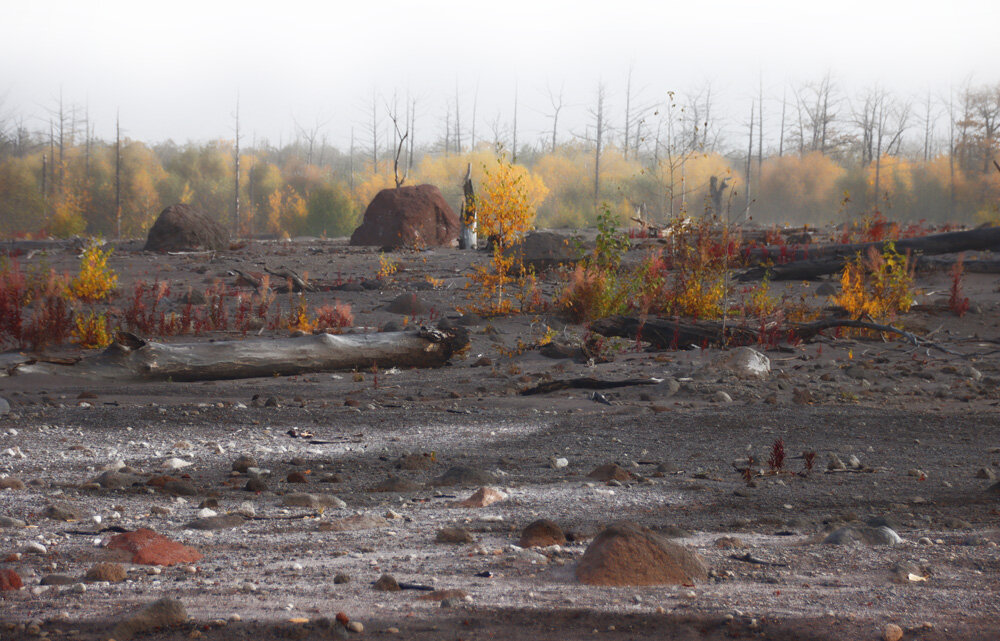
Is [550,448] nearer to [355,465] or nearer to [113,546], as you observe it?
[355,465]

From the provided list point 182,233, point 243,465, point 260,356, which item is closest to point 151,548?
point 243,465

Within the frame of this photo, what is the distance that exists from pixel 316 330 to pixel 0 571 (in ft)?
26.7

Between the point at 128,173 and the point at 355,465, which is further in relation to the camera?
the point at 128,173

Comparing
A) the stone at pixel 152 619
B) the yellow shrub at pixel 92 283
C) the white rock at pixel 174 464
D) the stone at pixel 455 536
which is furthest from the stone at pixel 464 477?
the yellow shrub at pixel 92 283

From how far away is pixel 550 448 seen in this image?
5418mm

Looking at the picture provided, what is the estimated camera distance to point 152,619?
234 centimetres

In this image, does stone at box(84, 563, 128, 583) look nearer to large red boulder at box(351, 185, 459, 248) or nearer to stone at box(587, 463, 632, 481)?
stone at box(587, 463, 632, 481)

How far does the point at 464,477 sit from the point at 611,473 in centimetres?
76

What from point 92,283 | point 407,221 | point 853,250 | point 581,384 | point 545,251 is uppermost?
point 407,221

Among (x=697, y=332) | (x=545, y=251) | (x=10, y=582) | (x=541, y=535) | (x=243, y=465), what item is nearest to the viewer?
(x=10, y=582)

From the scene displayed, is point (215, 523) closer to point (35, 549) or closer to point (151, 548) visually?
point (151, 548)

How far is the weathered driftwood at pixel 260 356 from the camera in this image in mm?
7641

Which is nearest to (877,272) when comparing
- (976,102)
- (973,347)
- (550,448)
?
(973,347)

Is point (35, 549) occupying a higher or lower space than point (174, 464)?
higher
